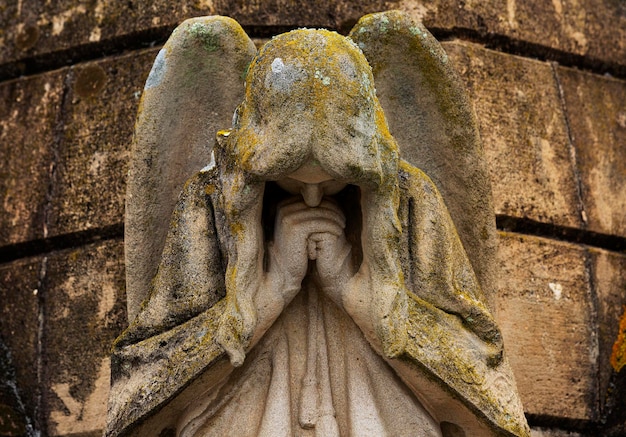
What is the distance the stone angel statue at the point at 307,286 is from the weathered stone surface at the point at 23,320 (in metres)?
1.28

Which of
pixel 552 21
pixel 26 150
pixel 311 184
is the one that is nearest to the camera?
pixel 311 184

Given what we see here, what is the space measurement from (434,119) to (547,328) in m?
1.31

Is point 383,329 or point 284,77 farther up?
point 284,77

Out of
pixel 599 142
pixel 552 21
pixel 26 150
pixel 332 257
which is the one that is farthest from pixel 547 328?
pixel 26 150

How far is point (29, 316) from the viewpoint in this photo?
5.38 meters

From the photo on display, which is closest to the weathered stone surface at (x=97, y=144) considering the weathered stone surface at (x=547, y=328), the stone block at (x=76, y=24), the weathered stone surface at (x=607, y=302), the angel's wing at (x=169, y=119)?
the stone block at (x=76, y=24)

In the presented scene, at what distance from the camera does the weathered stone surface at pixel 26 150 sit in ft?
18.1

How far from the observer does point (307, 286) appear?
393 cm

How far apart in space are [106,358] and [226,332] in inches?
64.3

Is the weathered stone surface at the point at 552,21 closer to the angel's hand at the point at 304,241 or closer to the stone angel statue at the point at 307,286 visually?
the stone angel statue at the point at 307,286

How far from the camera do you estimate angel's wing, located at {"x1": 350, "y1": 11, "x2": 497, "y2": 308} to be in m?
4.23

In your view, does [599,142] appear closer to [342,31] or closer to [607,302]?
[607,302]

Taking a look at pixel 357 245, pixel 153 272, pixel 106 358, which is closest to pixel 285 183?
pixel 357 245

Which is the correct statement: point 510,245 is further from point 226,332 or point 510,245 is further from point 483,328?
point 226,332
